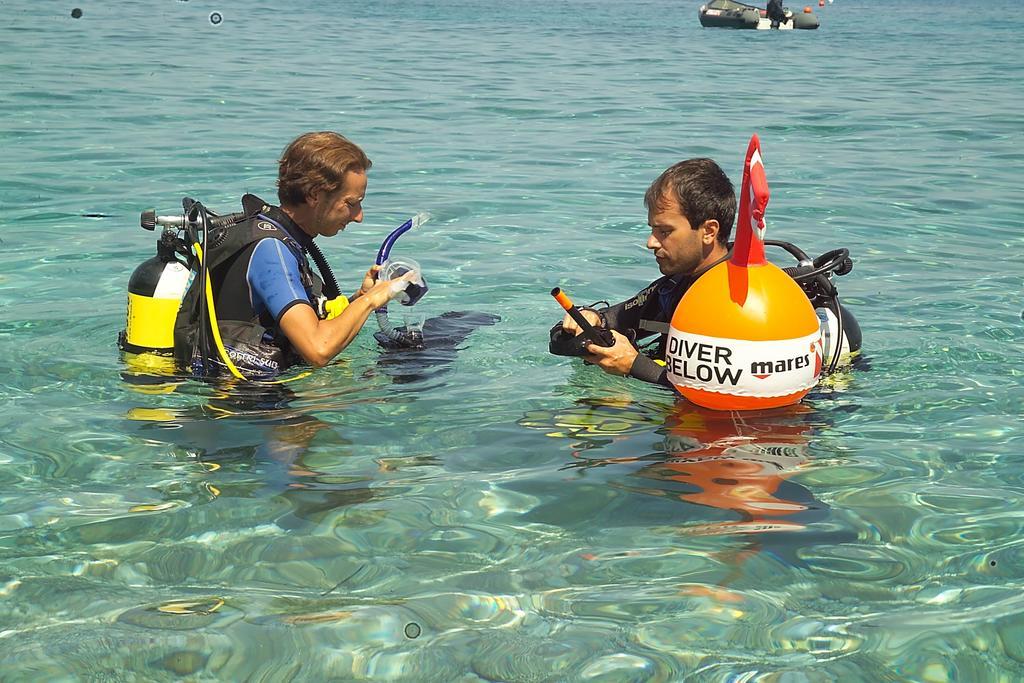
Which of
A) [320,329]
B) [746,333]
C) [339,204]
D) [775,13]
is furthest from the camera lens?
[775,13]

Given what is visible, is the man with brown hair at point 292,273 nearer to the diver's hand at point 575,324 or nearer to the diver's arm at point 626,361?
the diver's hand at point 575,324

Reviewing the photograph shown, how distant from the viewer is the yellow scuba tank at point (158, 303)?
563 centimetres

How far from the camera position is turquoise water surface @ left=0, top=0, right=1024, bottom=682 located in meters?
3.56

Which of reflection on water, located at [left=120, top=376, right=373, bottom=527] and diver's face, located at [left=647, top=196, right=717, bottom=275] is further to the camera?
diver's face, located at [left=647, top=196, right=717, bottom=275]

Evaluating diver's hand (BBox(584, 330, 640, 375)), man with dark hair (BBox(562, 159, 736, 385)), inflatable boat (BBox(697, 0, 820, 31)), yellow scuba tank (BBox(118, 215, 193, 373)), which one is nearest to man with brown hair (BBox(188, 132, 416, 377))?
yellow scuba tank (BBox(118, 215, 193, 373))

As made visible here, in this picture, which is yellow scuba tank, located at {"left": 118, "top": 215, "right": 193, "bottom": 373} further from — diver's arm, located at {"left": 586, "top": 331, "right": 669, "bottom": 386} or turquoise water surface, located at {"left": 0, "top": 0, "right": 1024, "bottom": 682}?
diver's arm, located at {"left": 586, "top": 331, "right": 669, "bottom": 386}

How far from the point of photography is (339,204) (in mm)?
5605

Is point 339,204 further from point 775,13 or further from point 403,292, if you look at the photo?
point 775,13

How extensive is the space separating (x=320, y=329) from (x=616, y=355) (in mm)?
1337

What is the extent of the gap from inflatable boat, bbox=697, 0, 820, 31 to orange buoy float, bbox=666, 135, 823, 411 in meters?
40.3

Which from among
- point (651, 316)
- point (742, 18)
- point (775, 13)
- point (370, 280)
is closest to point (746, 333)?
point (651, 316)

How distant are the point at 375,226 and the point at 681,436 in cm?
597

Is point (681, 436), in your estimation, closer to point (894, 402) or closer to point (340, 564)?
point (894, 402)

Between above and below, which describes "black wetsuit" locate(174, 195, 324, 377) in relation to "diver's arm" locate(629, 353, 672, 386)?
above
